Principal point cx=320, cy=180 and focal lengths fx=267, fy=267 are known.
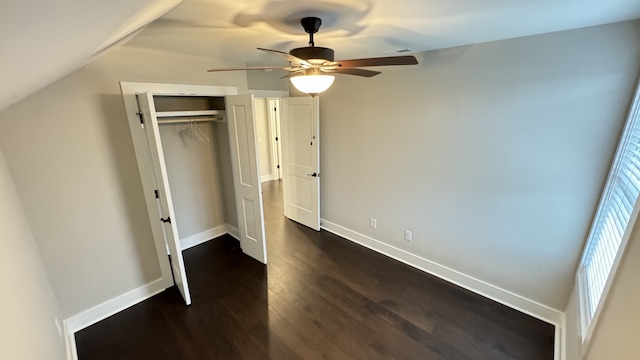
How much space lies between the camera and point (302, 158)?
4.14 metres

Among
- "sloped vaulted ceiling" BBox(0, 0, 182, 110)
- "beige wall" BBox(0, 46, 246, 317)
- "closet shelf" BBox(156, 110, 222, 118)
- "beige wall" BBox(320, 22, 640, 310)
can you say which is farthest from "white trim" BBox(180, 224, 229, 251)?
"sloped vaulted ceiling" BBox(0, 0, 182, 110)

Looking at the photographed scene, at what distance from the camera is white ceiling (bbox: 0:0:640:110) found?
868 mm

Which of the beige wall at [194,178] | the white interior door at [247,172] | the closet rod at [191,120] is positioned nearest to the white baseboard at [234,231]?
the beige wall at [194,178]

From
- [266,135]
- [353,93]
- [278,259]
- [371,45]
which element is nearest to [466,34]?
[371,45]

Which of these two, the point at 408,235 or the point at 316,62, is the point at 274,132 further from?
the point at 316,62

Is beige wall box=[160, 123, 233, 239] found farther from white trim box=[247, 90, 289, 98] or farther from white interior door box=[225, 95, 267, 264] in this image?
white trim box=[247, 90, 289, 98]

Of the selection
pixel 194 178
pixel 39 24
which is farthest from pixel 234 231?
pixel 39 24

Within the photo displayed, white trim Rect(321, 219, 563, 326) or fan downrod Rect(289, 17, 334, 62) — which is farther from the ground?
fan downrod Rect(289, 17, 334, 62)

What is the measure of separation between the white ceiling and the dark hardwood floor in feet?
6.73

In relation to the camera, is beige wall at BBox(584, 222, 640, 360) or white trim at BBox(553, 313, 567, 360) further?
white trim at BBox(553, 313, 567, 360)

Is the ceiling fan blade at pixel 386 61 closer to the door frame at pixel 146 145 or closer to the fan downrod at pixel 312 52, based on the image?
the fan downrod at pixel 312 52

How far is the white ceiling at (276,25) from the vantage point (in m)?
0.87

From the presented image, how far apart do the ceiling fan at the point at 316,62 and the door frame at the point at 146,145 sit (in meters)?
1.26

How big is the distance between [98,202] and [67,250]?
456 millimetres
